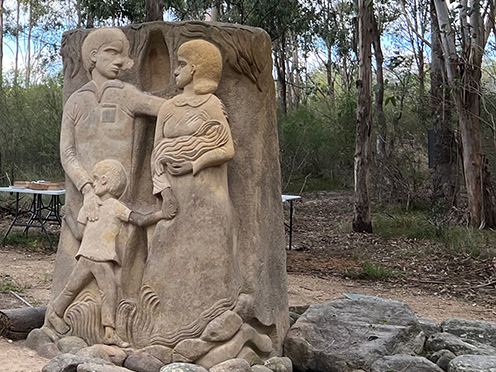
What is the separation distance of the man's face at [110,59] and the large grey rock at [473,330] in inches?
125

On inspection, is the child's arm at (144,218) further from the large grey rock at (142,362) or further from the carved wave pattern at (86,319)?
the large grey rock at (142,362)

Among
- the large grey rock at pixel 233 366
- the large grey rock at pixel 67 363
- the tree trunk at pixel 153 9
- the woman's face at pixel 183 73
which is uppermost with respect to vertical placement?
the tree trunk at pixel 153 9

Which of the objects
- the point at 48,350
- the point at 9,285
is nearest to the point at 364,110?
Result: the point at 9,285

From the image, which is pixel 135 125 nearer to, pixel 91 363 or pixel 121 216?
pixel 121 216

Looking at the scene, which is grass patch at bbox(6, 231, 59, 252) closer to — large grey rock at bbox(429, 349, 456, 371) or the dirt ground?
the dirt ground

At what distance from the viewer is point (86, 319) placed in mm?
4180

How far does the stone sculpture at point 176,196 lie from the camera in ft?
13.1

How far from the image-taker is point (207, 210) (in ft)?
13.3

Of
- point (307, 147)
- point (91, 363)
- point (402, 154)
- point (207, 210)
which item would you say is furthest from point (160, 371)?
point (307, 147)

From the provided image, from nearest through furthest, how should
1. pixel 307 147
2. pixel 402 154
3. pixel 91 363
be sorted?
pixel 91 363 → pixel 402 154 → pixel 307 147

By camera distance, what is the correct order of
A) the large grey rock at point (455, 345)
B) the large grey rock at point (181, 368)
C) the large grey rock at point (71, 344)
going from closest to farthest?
1. the large grey rock at point (181, 368)
2. the large grey rock at point (71, 344)
3. the large grey rock at point (455, 345)

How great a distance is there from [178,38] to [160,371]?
219cm

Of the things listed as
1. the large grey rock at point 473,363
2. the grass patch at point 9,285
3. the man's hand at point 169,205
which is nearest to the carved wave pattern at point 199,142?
the man's hand at point 169,205

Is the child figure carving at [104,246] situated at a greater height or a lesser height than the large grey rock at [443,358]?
greater
